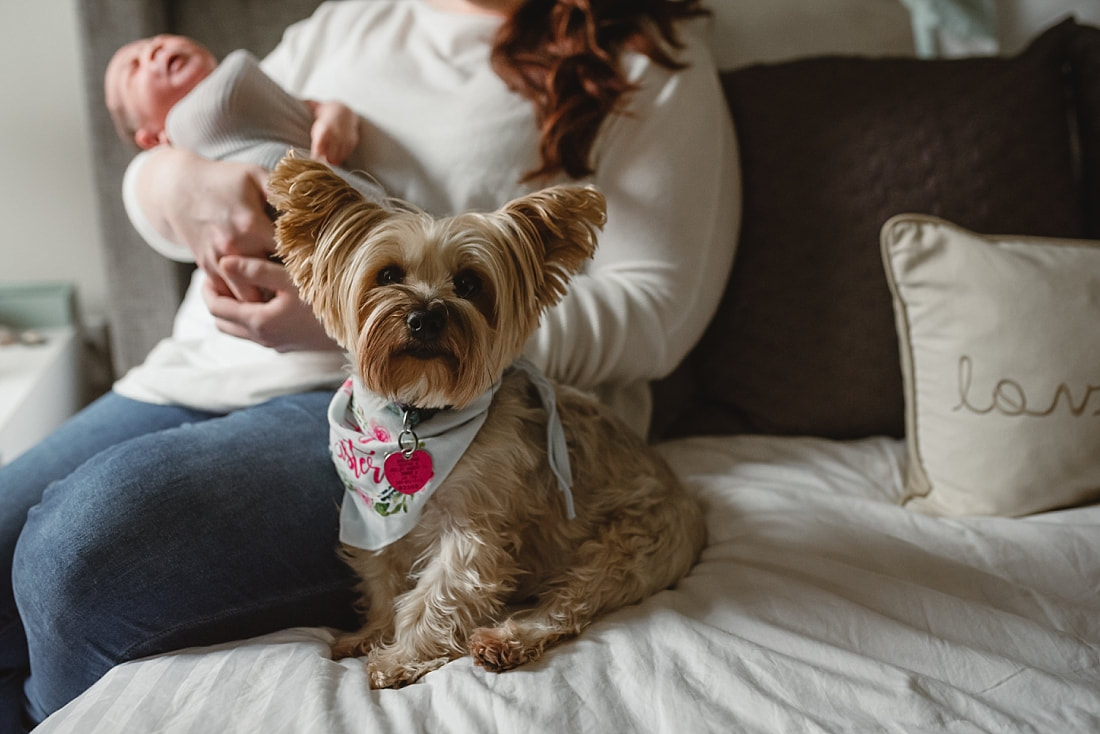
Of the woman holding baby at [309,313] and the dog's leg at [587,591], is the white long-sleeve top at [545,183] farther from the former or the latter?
the dog's leg at [587,591]

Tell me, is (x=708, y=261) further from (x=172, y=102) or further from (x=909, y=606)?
(x=172, y=102)

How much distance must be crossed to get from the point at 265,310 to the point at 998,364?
1214mm

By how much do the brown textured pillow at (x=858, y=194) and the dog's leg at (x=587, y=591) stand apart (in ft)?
1.85

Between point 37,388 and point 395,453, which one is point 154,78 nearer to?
point 37,388

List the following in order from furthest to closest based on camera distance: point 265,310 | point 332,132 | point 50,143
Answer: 1. point 50,143
2. point 332,132
3. point 265,310

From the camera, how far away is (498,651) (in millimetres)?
1089

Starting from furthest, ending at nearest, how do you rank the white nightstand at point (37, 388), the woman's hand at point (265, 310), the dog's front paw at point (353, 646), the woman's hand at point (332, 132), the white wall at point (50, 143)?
the white wall at point (50, 143)
the white nightstand at point (37, 388)
the woman's hand at point (332, 132)
the woman's hand at point (265, 310)
the dog's front paw at point (353, 646)

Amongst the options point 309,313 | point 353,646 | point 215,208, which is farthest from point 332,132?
point 353,646

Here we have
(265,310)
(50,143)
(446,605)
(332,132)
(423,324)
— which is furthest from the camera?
(50,143)

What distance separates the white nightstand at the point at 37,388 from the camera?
1.79 m

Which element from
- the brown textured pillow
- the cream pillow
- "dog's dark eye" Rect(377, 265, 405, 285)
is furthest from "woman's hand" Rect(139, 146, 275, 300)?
the cream pillow

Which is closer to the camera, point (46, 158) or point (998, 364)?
point (998, 364)

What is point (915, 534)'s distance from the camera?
1.41 metres

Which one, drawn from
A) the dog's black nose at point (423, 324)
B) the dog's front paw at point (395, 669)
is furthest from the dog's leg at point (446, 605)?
the dog's black nose at point (423, 324)
